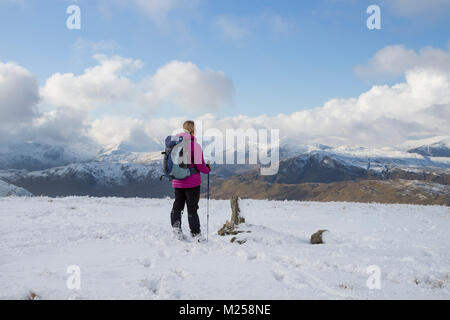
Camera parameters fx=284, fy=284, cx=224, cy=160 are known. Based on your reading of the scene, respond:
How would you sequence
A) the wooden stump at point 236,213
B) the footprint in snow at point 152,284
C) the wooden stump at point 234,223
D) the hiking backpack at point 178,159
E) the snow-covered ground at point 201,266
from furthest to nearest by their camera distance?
the wooden stump at point 236,213 < the wooden stump at point 234,223 < the hiking backpack at point 178,159 < the footprint in snow at point 152,284 < the snow-covered ground at point 201,266

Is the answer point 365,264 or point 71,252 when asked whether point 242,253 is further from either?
point 71,252

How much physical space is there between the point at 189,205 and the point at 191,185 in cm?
71

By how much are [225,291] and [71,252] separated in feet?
16.1

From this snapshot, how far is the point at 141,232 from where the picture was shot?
1095cm

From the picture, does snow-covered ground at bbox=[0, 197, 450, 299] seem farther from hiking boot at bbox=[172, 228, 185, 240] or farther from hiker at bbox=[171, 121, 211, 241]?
hiker at bbox=[171, 121, 211, 241]

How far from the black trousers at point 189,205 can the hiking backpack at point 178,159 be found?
2.20 ft

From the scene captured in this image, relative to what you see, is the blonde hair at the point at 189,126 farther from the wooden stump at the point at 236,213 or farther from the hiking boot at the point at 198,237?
the wooden stump at the point at 236,213

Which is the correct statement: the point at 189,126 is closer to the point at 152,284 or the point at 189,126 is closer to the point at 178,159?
the point at 178,159

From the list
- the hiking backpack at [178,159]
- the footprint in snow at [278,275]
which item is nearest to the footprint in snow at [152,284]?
the footprint in snow at [278,275]

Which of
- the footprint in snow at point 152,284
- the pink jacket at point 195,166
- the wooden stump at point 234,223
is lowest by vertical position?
the wooden stump at point 234,223

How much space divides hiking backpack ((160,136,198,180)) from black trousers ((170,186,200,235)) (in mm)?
670

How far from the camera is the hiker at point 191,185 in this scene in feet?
30.1

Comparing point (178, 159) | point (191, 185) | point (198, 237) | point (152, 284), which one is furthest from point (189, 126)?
point (152, 284)
